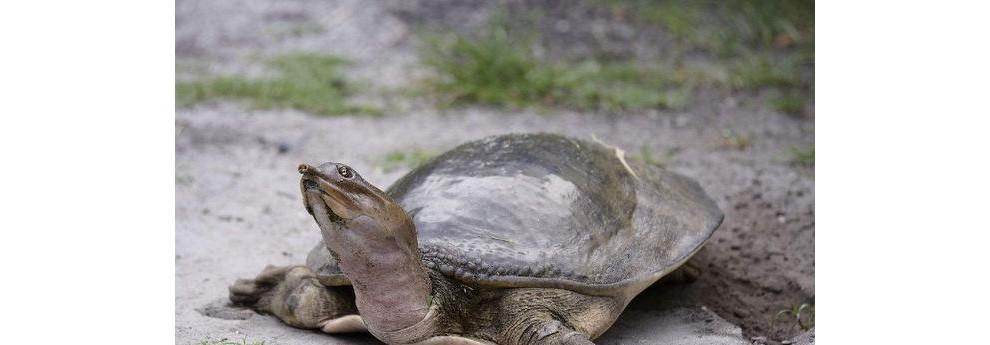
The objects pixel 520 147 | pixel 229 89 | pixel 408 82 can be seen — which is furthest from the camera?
pixel 408 82

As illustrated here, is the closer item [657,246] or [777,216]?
[657,246]

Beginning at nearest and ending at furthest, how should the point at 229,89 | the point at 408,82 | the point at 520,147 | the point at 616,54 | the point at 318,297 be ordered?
the point at 318,297 → the point at 520,147 → the point at 229,89 → the point at 408,82 → the point at 616,54

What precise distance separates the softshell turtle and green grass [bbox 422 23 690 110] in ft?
7.86

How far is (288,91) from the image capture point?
5.22 metres

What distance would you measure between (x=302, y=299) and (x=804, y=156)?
8.18 feet

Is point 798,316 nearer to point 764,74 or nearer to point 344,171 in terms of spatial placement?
point 344,171

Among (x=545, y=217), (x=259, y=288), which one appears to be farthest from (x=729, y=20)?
(x=259, y=288)

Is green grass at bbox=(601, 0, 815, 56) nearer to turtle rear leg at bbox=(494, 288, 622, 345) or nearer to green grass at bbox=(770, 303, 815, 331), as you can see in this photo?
green grass at bbox=(770, 303, 815, 331)

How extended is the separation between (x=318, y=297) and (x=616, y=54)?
149 inches

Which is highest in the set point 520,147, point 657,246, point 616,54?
point 616,54

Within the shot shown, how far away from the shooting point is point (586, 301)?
2436 mm

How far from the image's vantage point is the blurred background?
3043 mm
